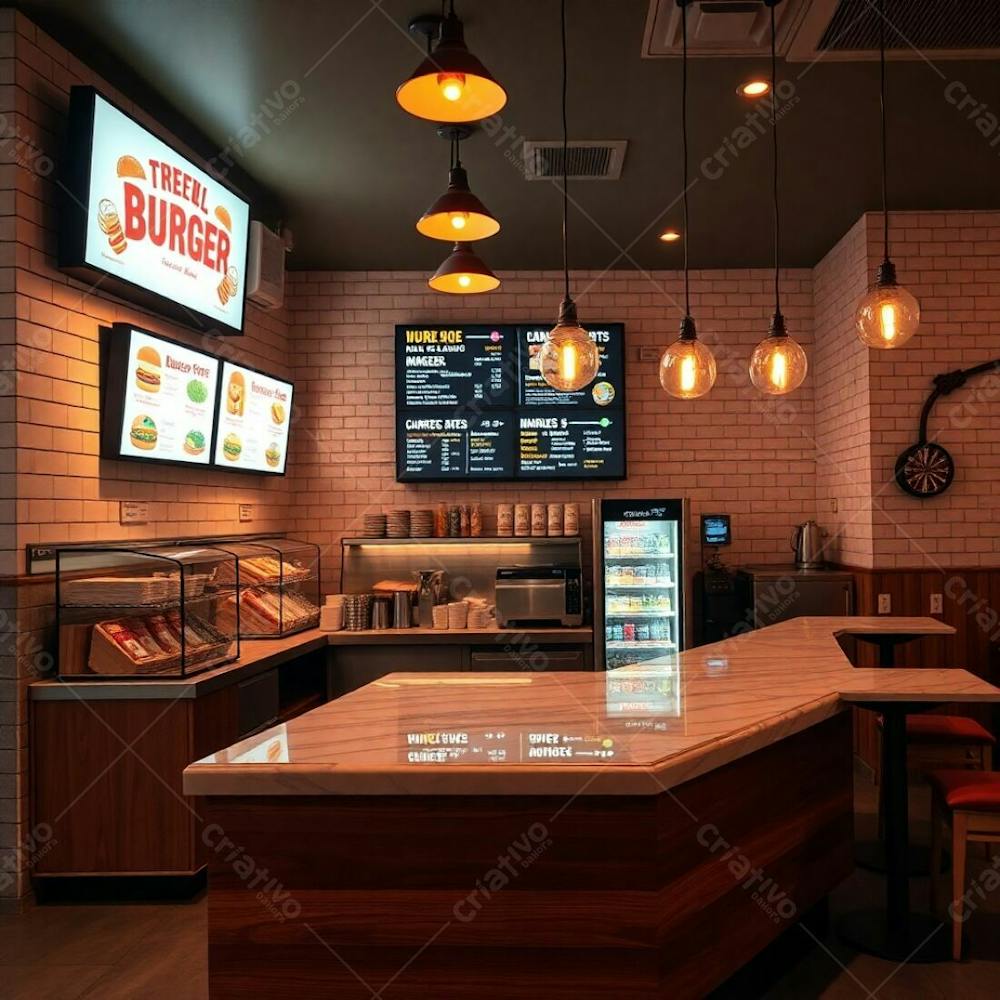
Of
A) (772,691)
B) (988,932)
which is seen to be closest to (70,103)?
(772,691)

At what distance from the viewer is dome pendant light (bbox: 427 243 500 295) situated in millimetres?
3807

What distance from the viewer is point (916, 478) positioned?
5383 mm

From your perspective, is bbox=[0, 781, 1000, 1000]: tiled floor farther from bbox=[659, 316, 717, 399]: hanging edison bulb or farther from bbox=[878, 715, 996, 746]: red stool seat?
bbox=[659, 316, 717, 399]: hanging edison bulb

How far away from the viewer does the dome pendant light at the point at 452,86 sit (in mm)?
2381

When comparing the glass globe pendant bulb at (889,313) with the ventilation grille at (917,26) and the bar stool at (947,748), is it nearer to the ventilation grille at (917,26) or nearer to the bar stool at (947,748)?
the ventilation grille at (917,26)

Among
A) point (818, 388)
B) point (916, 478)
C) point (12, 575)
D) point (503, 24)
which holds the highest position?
point (503, 24)

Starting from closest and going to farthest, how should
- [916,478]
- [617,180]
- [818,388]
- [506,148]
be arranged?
[506,148] < [617,180] < [916,478] < [818,388]

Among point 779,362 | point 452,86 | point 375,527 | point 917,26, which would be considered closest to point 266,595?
point 375,527

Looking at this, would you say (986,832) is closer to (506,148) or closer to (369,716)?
(369,716)

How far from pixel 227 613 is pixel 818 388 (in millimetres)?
4451

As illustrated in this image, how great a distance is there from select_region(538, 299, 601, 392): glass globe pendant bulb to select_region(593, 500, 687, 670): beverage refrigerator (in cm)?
271

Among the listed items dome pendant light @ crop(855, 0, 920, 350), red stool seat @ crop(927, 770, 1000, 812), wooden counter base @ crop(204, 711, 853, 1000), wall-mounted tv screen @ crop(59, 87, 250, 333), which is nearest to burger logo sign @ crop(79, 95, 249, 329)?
wall-mounted tv screen @ crop(59, 87, 250, 333)

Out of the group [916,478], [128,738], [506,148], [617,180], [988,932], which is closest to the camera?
[988,932]

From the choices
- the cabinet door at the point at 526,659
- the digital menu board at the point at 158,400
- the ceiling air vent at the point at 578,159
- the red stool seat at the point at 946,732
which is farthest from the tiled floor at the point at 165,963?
the ceiling air vent at the point at 578,159
